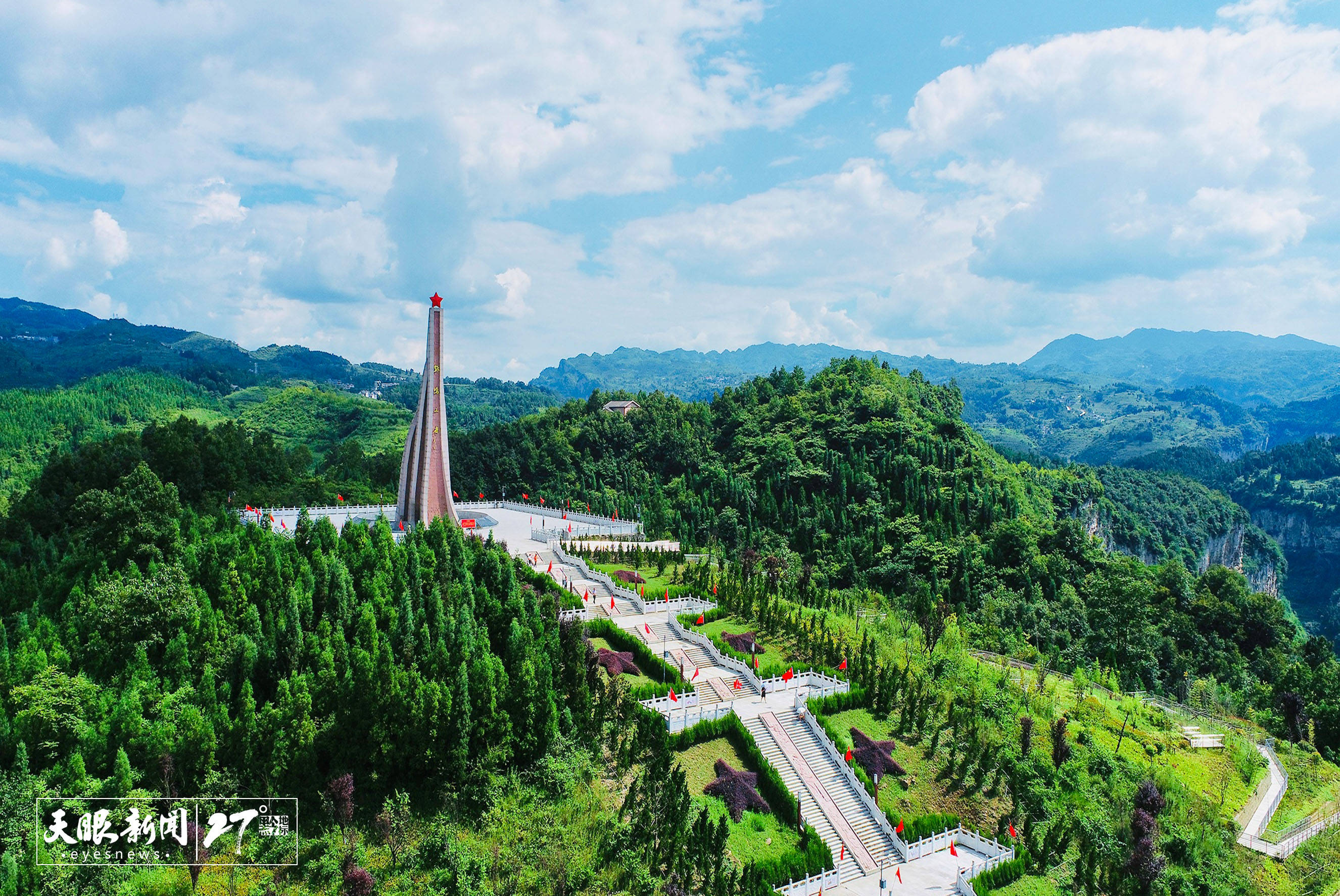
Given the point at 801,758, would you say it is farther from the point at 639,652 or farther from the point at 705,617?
the point at 705,617

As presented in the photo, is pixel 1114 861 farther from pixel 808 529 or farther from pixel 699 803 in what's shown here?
pixel 808 529

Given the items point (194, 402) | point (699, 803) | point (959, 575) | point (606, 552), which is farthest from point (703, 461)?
point (194, 402)

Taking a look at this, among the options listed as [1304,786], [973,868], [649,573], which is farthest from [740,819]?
[1304,786]

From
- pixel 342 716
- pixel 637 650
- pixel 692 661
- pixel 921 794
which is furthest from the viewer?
pixel 692 661

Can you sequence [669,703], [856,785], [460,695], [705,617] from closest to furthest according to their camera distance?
1. [460,695]
2. [856,785]
3. [669,703]
4. [705,617]

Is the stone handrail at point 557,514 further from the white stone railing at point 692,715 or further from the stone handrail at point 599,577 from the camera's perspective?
the white stone railing at point 692,715

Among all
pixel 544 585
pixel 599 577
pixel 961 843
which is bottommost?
pixel 961 843
